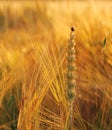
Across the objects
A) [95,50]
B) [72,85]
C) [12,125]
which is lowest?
[12,125]

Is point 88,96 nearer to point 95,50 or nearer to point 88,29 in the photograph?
point 95,50

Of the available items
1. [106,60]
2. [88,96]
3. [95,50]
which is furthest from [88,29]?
[88,96]

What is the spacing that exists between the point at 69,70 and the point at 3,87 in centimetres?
26

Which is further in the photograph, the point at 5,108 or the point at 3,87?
the point at 5,108

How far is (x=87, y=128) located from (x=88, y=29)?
0.77m

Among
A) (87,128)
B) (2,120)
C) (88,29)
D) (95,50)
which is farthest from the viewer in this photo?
(88,29)

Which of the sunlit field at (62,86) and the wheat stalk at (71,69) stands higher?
the wheat stalk at (71,69)

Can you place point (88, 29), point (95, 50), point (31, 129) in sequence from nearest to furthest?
1. point (31, 129)
2. point (95, 50)
3. point (88, 29)

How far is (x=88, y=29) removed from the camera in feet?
5.92

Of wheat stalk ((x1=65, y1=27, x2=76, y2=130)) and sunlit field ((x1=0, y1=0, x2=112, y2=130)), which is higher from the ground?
wheat stalk ((x1=65, y1=27, x2=76, y2=130))

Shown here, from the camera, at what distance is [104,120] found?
114 cm

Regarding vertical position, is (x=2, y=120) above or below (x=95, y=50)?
below

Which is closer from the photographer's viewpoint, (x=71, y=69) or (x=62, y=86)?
(x=71, y=69)

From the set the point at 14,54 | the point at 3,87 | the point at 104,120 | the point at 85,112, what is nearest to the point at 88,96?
the point at 85,112
